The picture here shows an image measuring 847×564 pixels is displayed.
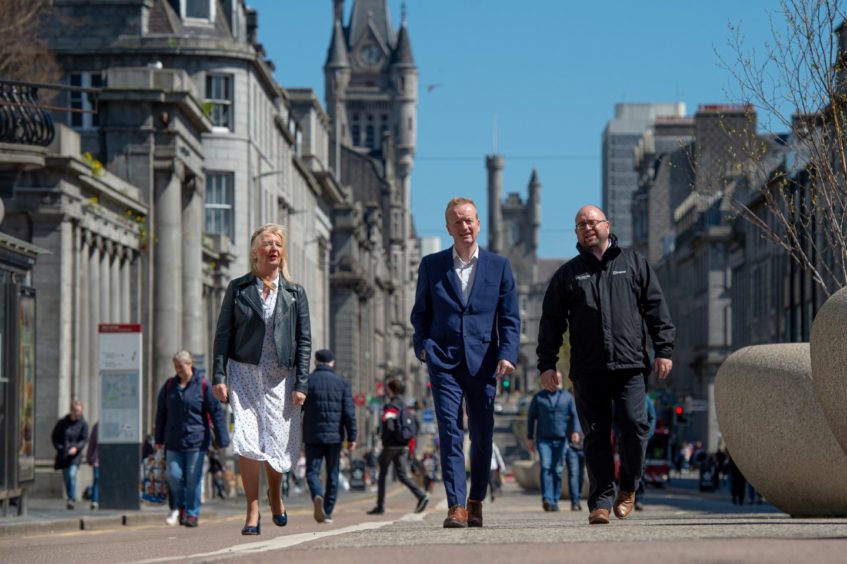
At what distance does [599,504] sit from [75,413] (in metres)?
18.6

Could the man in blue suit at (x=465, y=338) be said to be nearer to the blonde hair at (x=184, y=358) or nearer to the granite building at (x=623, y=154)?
the blonde hair at (x=184, y=358)

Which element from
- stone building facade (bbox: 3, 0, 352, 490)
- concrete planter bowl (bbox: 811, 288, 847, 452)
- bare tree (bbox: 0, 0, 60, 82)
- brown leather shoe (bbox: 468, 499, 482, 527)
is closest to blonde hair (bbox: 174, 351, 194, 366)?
brown leather shoe (bbox: 468, 499, 482, 527)

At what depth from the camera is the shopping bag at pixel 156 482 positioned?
2643 centimetres

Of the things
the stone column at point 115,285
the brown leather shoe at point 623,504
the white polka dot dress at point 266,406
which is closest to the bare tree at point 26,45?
the stone column at point 115,285

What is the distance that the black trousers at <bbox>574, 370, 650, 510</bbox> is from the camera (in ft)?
41.1

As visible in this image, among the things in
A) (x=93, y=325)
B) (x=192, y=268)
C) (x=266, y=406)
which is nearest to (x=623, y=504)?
(x=266, y=406)

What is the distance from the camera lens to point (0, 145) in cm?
2753

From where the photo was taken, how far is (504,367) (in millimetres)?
12141

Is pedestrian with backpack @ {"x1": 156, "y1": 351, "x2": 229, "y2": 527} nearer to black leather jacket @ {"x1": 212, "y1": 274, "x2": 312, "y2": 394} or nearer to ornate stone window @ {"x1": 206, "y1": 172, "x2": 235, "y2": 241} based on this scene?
black leather jacket @ {"x1": 212, "y1": 274, "x2": 312, "y2": 394}

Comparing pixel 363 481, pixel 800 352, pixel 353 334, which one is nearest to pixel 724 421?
pixel 800 352

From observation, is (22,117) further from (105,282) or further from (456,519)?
(456,519)

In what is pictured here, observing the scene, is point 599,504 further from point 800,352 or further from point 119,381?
point 119,381

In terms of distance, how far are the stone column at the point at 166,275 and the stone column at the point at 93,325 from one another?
467cm

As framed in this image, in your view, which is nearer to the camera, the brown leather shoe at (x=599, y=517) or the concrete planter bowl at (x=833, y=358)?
the brown leather shoe at (x=599, y=517)
